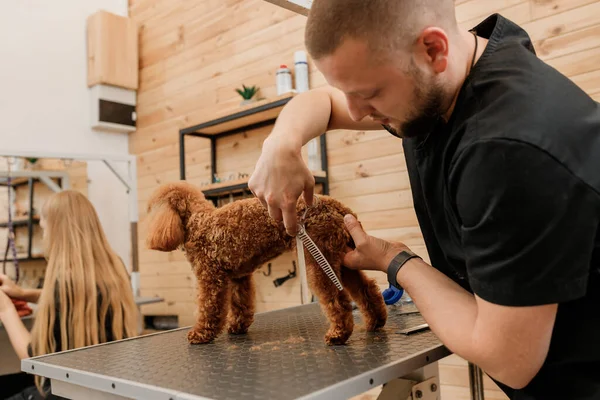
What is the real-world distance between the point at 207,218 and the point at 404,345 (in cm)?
50

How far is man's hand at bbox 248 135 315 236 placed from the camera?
886 millimetres

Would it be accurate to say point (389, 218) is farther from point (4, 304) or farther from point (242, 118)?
point (4, 304)

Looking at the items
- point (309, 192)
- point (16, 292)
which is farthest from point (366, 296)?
point (16, 292)

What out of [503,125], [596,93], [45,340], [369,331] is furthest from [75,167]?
[503,125]

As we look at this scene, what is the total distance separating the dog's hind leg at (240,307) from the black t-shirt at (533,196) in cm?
61

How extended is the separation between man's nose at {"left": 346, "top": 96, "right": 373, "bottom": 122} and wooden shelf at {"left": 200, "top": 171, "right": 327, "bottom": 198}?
5.05 feet

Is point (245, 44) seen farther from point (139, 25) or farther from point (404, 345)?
point (404, 345)

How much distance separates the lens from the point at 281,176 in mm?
884

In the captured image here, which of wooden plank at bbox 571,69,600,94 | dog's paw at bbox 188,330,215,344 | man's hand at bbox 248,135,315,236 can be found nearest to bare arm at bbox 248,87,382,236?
man's hand at bbox 248,135,315,236

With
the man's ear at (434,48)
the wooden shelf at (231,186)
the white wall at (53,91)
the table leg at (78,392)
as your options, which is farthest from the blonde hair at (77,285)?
the white wall at (53,91)

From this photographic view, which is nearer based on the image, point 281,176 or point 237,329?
point 281,176

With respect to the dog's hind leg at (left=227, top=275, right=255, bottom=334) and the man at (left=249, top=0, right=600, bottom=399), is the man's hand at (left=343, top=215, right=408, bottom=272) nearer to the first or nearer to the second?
the man at (left=249, top=0, right=600, bottom=399)

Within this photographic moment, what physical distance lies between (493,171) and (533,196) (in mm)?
57

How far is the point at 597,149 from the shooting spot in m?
0.66
